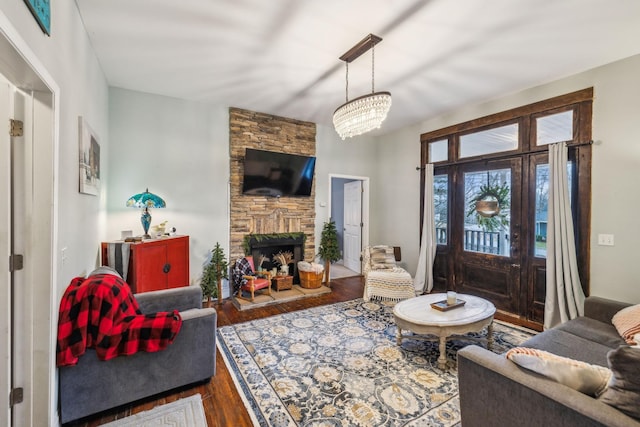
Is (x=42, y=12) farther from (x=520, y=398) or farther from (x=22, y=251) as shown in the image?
(x=520, y=398)

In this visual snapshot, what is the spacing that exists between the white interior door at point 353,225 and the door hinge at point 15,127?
5042mm

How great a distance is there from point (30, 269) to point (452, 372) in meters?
3.02

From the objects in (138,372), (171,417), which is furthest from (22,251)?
(171,417)

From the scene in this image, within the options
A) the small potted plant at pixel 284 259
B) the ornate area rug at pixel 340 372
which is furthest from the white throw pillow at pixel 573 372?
the small potted plant at pixel 284 259

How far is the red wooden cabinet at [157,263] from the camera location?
2794 millimetres

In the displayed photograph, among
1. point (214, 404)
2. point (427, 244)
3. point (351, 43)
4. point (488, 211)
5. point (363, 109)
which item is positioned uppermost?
point (351, 43)

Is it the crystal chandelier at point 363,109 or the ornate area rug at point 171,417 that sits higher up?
the crystal chandelier at point 363,109

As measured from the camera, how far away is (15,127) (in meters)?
1.46

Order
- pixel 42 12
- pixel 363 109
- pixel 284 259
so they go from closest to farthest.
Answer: pixel 42 12
pixel 363 109
pixel 284 259

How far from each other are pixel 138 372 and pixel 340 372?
151 cm

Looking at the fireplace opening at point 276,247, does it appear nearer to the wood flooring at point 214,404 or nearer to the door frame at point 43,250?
the wood flooring at point 214,404

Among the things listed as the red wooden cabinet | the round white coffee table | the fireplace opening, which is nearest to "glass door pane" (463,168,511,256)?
the round white coffee table

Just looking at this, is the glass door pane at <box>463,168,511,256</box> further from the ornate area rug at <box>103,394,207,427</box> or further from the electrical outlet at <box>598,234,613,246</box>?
the ornate area rug at <box>103,394,207,427</box>

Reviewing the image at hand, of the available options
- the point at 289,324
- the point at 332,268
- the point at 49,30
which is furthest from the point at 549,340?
the point at 332,268
